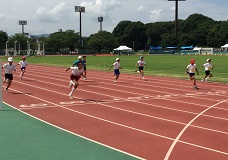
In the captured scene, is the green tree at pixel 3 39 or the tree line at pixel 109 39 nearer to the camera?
the tree line at pixel 109 39

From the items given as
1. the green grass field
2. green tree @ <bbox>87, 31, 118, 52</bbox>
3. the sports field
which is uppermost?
green tree @ <bbox>87, 31, 118, 52</bbox>

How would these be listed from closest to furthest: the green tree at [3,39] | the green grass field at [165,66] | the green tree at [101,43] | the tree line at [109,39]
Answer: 1. the green grass field at [165,66]
2. the tree line at [109,39]
3. the green tree at [101,43]
4. the green tree at [3,39]

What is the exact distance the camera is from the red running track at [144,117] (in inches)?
317

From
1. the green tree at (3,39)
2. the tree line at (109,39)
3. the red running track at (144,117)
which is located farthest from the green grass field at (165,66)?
the green tree at (3,39)

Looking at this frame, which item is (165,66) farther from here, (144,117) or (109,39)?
(109,39)

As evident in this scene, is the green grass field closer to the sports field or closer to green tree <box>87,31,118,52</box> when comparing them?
the sports field

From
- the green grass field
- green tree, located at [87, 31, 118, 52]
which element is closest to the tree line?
green tree, located at [87, 31, 118, 52]

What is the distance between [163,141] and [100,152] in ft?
5.84

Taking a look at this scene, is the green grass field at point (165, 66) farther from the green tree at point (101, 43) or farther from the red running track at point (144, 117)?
the green tree at point (101, 43)

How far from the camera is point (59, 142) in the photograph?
8297 mm

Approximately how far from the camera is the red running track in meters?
8.05

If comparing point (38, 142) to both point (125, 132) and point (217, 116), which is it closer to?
point (125, 132)

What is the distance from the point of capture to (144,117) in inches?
450

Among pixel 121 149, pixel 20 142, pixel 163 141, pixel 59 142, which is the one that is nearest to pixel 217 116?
pixel 163 141
